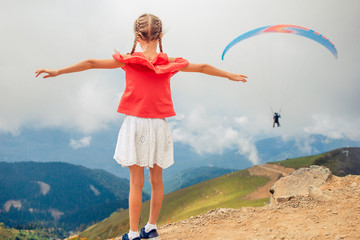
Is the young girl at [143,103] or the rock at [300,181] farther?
the rock at [300,181]

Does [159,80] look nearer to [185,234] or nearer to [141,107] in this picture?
[141,107]

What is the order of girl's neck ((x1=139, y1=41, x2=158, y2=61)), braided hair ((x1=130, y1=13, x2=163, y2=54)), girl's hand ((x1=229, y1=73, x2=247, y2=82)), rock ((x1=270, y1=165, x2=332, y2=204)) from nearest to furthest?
braided hair ((x1=130, y1=13, x2=163, y2=54)), girl's neck ((x1=139, y1=41, x2=158, y2=61)), girl's hand ((x1=229, y1=73, x2=247, y2=82)), rock ((x1=270, y1=165, x2=332, y2=204))

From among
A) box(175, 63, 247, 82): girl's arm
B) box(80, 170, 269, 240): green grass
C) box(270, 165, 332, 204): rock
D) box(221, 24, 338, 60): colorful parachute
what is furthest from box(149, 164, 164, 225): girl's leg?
box(80, 170, 269, 240): green grass

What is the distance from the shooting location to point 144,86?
5.98 m

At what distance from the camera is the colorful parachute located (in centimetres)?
1382

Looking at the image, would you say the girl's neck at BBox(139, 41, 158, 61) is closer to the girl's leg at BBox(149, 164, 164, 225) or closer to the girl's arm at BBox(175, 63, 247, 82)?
the girl's arm at BBox(175, 63, 247, 82)

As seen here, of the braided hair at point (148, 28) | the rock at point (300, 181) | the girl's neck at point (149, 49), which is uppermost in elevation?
the braided hair at point (148, 28)

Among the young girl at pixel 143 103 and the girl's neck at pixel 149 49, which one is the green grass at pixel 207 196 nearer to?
the young girl at pixel 143 103

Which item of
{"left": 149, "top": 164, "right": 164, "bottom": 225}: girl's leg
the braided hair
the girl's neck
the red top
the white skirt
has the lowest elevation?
{"left": 149, "top": 164, "right": 164, "bottom": 225}: girl's leg

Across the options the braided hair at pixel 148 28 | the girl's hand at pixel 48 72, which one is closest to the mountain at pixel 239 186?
the braided hair at pixel 148 28

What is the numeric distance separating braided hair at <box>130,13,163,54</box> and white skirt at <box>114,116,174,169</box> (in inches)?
60.6

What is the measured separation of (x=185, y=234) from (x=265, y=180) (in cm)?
7116

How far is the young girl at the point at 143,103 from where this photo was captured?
581 centimetres

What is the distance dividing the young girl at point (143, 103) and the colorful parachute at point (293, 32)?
8.12 meters
